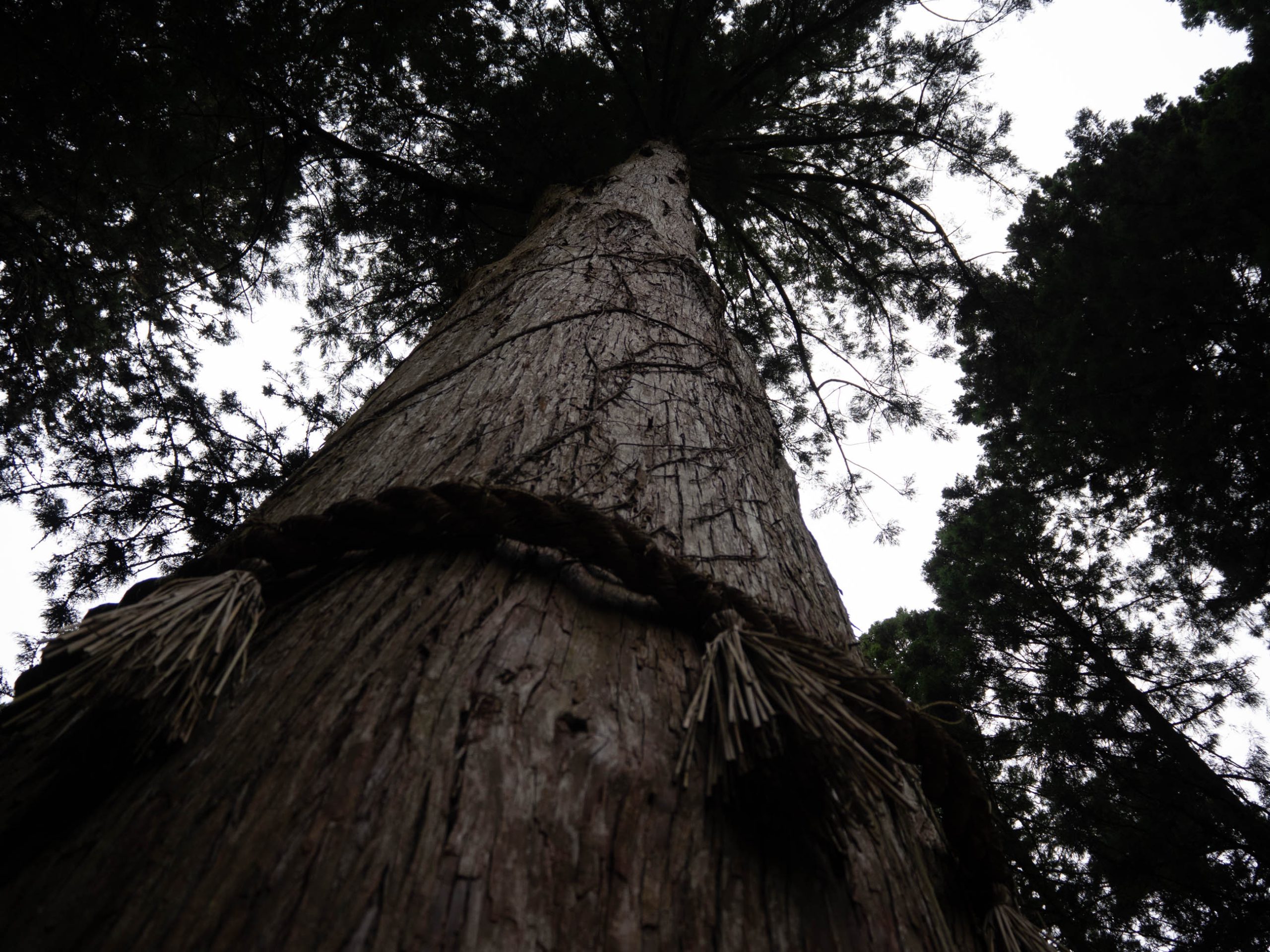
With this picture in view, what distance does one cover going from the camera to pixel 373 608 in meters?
0.79

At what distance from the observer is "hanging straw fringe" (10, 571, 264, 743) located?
2.09ft

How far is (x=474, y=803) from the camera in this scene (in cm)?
57

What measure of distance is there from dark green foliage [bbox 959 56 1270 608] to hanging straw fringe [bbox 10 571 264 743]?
17.6ft

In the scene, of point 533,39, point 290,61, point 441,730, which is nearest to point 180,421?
point 290,61

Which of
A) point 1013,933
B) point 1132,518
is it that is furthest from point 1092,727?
point 1013,933

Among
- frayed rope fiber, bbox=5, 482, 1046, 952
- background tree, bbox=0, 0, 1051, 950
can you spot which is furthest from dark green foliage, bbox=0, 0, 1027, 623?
frayed rope fiber, bbox=5, 482, 1046, 952

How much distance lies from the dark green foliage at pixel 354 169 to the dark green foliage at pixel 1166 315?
4.83ft

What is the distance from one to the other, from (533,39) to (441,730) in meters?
5.37

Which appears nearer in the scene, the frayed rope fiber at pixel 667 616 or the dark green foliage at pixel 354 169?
the frayed rope fiber at pixel 667 616

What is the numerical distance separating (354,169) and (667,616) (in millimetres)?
5003

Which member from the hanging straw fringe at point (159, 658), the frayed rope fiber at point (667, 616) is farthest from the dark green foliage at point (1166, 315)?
the hanging straw fringe at point (159, 658)

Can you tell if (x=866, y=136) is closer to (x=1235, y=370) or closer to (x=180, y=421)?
(x=1235, y=370)

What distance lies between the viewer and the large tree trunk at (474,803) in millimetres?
493

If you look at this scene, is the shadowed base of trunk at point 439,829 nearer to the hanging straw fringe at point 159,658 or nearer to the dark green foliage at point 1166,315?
the hanging straw fringe at point 159,658
